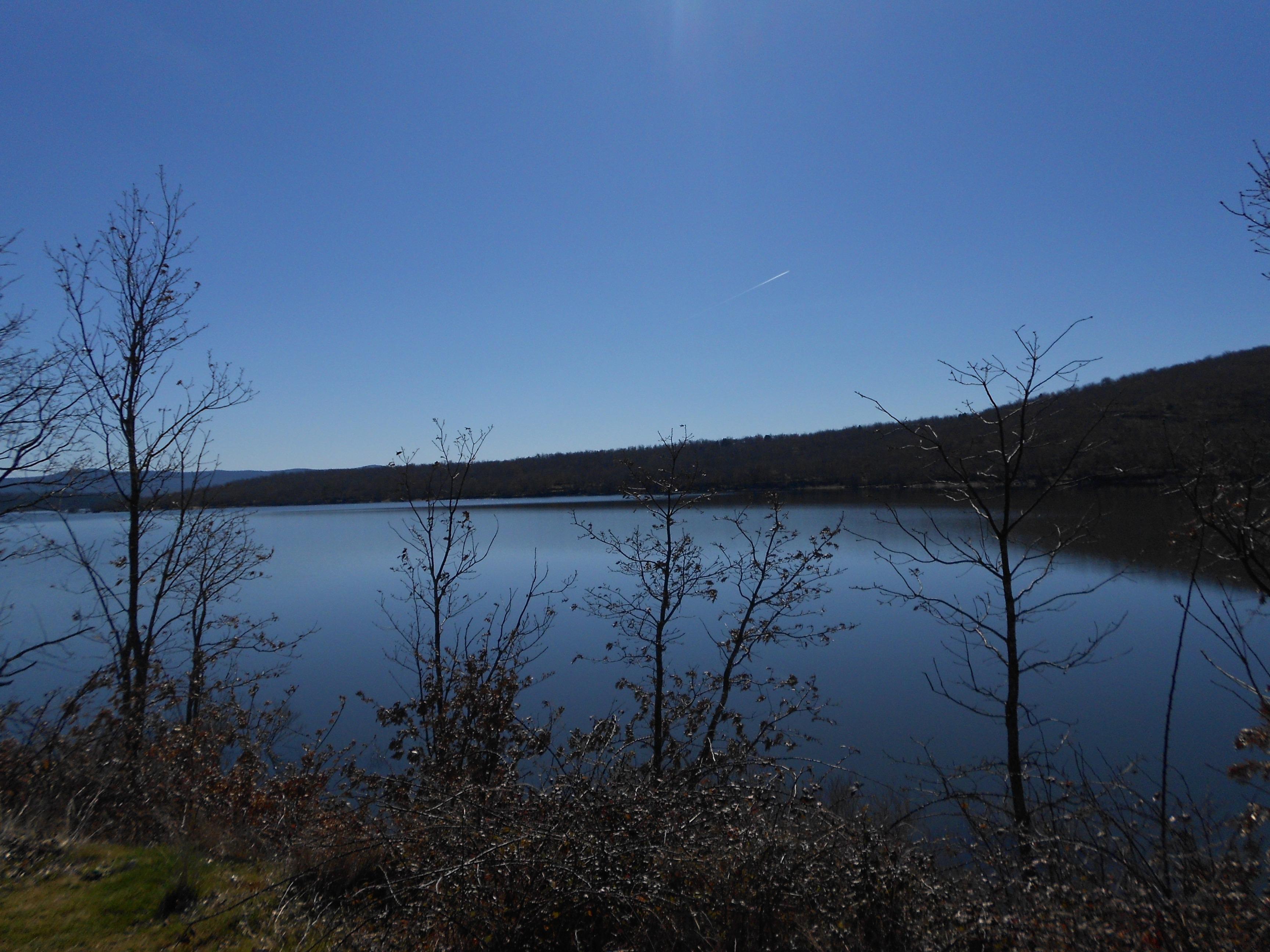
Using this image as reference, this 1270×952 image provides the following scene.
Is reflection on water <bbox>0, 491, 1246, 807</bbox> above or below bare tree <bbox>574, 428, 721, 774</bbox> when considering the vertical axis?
below

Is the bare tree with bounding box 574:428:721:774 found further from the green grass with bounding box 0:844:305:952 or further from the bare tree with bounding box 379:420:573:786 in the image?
the green grass with bounding box 0:844:305:952

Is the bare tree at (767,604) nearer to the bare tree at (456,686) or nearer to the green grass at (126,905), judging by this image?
the bare tree at (456,686)

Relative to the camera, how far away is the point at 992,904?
336 centimetres

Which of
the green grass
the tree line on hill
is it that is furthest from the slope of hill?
the green grass

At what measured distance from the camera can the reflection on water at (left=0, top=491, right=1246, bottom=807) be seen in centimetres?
1003

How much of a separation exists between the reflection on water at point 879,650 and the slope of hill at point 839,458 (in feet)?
3.75

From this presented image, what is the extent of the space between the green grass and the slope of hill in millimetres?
4693

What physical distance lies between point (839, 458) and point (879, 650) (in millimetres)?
54336

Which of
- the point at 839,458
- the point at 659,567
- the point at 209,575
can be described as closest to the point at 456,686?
the point at 659,567

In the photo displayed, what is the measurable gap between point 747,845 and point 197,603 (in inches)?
395

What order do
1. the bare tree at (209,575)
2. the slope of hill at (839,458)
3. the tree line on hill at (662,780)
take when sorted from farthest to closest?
the bare tree at (209,575) < the slope of hill at (839,458) < the tree line on hill at (662,780)

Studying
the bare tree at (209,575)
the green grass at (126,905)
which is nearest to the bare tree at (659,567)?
the green grass at (126,905)

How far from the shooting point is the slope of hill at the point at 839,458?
7.27 meters

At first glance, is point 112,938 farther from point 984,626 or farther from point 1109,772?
point 1109,772
